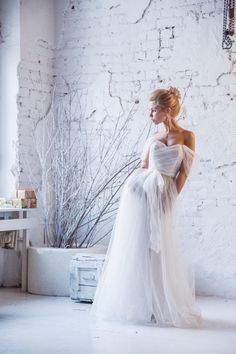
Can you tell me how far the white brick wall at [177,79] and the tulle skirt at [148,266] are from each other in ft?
3.50

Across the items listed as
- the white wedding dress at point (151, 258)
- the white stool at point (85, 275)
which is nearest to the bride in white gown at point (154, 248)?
the white wedding dress at point (151, 258)

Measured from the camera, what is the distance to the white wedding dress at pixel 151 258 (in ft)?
14.1

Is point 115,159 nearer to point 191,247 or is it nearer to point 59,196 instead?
point 59,196

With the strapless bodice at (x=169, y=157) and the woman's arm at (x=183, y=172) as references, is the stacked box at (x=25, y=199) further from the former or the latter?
the woman's arm at (x=183, y=172)

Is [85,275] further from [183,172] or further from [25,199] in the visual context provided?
[183,172]

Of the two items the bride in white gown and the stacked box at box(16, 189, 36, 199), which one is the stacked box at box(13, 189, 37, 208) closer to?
the stacked box at box(16, 189, 36, 199)

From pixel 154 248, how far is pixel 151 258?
81 millimetres

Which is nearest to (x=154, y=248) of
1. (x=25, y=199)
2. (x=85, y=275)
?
(x=85, y=275)

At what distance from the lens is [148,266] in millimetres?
4328

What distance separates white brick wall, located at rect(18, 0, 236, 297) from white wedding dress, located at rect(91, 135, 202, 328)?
1.05 meters

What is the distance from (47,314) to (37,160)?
189 cm

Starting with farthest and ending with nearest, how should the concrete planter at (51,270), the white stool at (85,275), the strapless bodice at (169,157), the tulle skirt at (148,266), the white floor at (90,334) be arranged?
the concrete planter at (51,270)
the white stool at (85,275)
the strapless bodice at (169,157)
the tulle skirt at (148,266)
the white floor at (90,334)

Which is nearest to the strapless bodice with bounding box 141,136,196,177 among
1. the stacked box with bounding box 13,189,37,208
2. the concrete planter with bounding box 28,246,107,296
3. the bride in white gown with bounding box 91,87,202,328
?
the bride in white gown with bounding box 91,87,202,328

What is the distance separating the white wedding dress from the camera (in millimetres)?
4293
